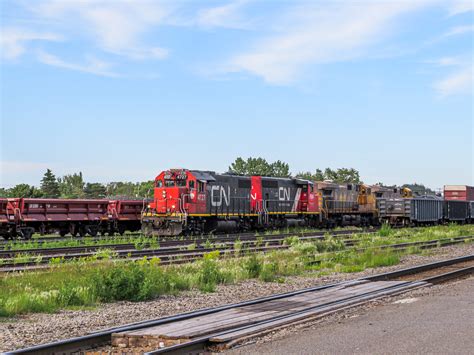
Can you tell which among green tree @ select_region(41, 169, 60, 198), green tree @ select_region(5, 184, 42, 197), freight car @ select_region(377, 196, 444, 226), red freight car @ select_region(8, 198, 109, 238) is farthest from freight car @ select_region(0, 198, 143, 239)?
green tree @ select_region(41, 169, 60, 198)

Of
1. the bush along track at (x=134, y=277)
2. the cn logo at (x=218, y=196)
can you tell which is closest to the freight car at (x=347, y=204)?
the cn logo at (x=218, y=196)

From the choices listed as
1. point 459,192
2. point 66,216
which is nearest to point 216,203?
point 66,216

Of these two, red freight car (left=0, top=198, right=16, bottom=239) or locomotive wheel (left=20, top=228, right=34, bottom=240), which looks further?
locomotive wheel (left=20, top=228, right=34, bottom=240)

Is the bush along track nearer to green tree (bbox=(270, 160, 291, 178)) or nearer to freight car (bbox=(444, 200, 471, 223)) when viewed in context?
freight car (bbox=(444, 200, 471, 223))

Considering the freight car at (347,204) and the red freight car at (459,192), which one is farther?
the red freight car at (459,192)

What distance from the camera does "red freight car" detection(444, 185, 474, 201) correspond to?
53594mm

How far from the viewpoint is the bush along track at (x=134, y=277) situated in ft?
34.1

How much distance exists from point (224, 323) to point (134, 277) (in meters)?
3.69

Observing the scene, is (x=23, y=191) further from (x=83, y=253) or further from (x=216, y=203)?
(x=83, y=253)

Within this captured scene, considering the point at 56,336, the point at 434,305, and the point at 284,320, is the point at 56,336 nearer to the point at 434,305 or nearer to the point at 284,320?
the point at 284,320

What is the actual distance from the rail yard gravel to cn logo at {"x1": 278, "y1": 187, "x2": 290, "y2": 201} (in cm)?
2130

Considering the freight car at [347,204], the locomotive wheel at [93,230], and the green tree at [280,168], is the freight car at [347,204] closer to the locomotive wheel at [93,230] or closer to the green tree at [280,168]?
the locomotive wheel at [93,230]

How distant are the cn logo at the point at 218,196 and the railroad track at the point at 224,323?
761 inches

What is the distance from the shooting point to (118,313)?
31.7 feet
